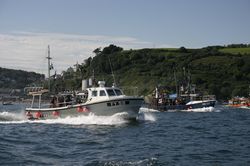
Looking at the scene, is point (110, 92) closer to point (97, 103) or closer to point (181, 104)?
point (97, 103)

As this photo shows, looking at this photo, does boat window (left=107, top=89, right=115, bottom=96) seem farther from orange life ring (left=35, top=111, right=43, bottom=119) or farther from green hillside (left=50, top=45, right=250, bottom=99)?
green hillside (left=50, top=45, right=250, bottom=99)

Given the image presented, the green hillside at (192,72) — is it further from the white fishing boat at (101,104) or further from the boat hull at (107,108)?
the boat hull at (107,108)

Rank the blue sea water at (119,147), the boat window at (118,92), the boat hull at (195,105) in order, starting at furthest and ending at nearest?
the boat hull at (195,105) → the boat window at (118,92) → the blue sea water at (119,147)

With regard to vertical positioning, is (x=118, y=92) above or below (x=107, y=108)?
above

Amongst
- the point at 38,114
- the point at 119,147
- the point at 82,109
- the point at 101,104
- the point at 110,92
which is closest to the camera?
the point at 119,147

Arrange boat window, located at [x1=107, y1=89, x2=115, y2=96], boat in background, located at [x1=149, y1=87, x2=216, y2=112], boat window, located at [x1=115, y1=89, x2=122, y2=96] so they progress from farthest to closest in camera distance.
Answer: boat in background, located at [x1=149, y1=87, x2=216, y2=112], boat window, located at [x1=115, y1=89, x2=122, y2=96], boat window, located at [x1=107, y1=89, x2=115, y2=96]

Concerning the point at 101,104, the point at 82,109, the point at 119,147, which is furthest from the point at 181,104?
the point at 119,147

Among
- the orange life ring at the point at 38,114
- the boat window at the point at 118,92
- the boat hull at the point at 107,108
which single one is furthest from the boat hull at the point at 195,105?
the boat hull at the point at 107,108

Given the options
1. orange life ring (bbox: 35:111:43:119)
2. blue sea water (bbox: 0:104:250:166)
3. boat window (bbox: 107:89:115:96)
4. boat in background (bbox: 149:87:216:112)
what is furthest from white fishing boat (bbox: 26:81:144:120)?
boat in background (bbox: 149:87:216:112)

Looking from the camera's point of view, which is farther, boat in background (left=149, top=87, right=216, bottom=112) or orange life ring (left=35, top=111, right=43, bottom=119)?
boat in background (left=149, top=87, right=216, bottom=112)

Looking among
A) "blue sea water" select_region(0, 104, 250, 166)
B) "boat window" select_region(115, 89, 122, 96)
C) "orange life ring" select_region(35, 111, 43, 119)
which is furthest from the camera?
"orange life ring" select_region(35, 111, 43, 119)

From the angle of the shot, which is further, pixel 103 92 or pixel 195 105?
pixel 195 105

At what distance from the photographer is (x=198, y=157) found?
2386 centimetres

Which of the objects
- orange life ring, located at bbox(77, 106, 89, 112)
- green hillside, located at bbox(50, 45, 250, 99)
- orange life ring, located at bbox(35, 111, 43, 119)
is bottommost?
orange life ring, located at bbox(35, 111, 43, 119)
